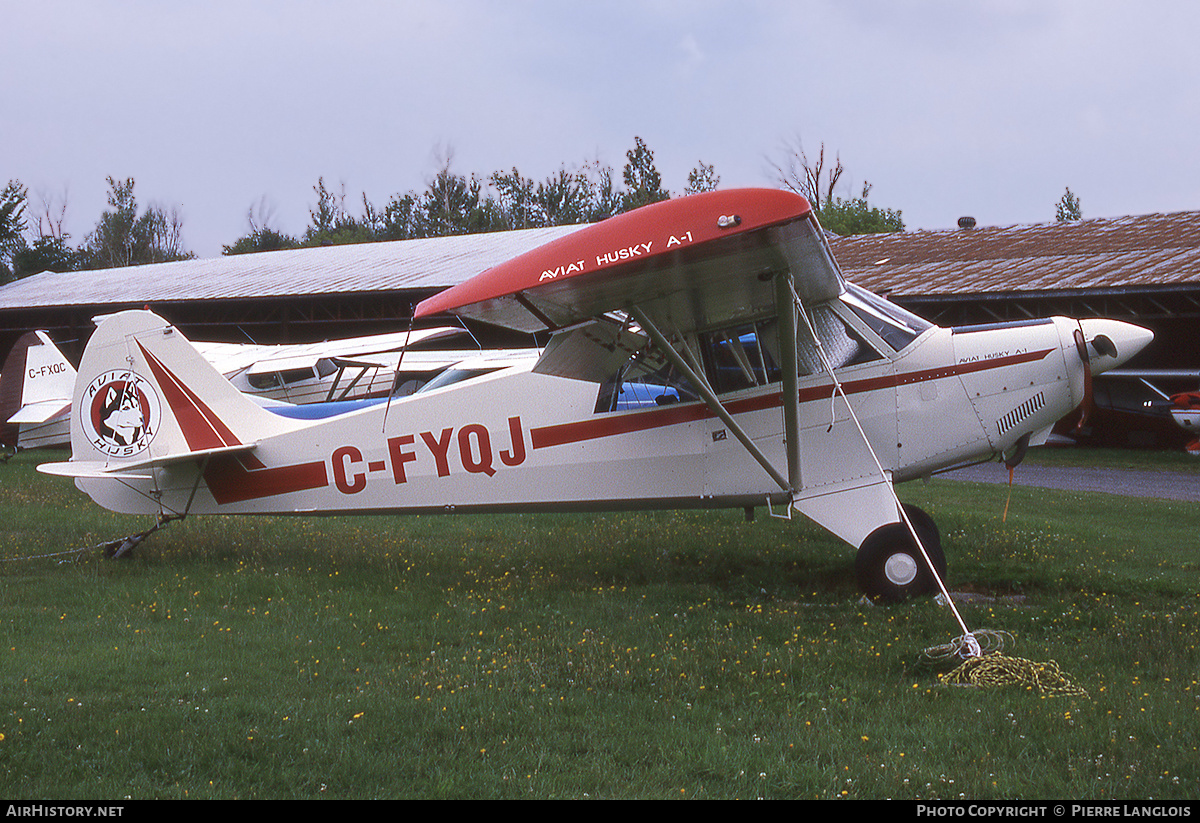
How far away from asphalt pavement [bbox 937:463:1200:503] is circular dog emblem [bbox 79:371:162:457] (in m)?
12.1

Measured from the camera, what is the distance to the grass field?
4.31m

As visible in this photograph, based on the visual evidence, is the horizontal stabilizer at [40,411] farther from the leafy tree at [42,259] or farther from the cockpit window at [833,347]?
the leafy tree at [42,259]

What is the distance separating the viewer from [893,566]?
7469 mm

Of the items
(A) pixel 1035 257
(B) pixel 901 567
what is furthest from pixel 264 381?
(A) pixel 1035 257

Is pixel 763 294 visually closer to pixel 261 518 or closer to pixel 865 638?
pixel 865 638

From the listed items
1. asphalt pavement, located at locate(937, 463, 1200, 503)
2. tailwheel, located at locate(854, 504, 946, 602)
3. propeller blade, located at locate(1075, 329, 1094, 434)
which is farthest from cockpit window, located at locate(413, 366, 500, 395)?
propeller blade, located at locate(1075, 329, 1094, 434)

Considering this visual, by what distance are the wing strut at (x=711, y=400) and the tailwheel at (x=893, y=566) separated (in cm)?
79

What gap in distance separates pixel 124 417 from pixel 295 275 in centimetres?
2800

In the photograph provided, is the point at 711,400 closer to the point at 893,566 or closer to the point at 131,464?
the point at 893,566

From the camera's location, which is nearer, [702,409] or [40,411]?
[702,409]

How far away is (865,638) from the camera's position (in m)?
6.54

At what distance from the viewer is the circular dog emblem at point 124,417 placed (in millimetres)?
9289
